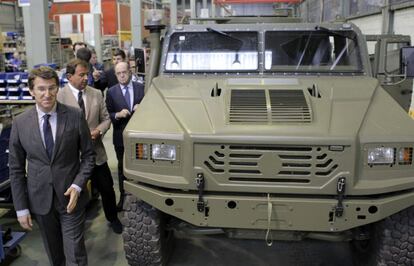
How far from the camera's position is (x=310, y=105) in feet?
11.5

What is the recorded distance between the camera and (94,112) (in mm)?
4391

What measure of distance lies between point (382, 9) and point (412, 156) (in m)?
7.74

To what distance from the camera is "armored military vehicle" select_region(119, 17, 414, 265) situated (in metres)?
3.13

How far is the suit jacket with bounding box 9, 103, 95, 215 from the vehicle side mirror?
9.38 ft

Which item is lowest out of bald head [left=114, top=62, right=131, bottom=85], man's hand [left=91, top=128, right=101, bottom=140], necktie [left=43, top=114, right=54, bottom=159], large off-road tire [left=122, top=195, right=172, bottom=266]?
large off-road tire [left=122, top=195, right=172, bottom=266]

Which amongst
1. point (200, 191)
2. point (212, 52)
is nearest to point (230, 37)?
point (212, 52)

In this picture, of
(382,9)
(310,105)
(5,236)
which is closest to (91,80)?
(5,236)

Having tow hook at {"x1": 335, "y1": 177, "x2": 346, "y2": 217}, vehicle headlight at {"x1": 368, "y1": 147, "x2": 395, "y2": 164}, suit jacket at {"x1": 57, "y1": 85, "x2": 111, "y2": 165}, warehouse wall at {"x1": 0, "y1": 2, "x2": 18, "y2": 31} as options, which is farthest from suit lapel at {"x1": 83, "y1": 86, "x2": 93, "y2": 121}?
warehouse wall at {"x1": 0, "y1": 2, "x2": 18, "y2": 31}

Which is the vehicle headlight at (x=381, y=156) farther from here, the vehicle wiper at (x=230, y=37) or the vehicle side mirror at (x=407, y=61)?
the vehicle wiper at (x=230, y=37)

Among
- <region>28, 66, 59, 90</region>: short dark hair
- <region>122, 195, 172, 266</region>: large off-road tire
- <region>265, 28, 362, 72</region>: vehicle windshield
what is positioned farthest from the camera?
<region>265, 28, 362, 72</region>: vehicle windshield

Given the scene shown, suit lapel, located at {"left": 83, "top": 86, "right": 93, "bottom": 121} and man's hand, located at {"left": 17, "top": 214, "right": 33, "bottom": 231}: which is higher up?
suit lapel, located at {"left": 83, "top": 86, "right": 93, "bottom": 121}

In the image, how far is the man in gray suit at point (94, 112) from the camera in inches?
164

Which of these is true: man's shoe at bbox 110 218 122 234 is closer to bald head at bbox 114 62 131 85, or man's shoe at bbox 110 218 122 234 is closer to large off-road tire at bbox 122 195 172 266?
large off-road tire at bbox 122 195 172 266

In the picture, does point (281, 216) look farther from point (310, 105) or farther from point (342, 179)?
point (310, 105)
